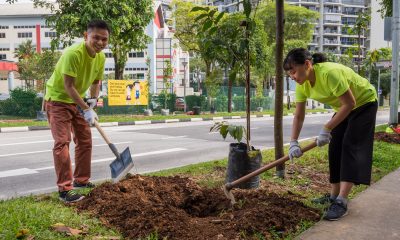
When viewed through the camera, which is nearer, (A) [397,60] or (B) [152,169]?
(B) [152,169]

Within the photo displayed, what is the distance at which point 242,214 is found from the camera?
316cm

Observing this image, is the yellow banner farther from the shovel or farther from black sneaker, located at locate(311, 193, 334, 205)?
black sneaker, located at locate(311, 193, 334, 205)

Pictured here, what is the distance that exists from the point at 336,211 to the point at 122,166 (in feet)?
6.57

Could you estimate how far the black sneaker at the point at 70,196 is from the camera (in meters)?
3.61

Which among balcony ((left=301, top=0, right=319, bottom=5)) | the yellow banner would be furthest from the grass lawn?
balcony ((left=301, top=0, right=319, bottom=5))

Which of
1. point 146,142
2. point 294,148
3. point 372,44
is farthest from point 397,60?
point 372,44

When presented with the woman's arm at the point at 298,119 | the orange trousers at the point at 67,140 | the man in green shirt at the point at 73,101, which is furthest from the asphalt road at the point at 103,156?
the woman's arm at the point at 298,119

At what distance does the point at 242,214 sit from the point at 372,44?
242 ft

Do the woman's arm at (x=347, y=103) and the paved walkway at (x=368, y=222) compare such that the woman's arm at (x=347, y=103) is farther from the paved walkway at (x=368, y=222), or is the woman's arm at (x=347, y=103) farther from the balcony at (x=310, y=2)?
the balcony at (x=310, y=2)

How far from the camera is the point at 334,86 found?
323 cm

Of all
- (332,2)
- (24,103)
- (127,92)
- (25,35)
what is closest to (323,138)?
(127,92)

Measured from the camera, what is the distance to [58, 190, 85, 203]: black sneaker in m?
3.61

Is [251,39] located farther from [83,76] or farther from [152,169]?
[152,169]

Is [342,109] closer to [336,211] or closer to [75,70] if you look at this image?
[336,211]
